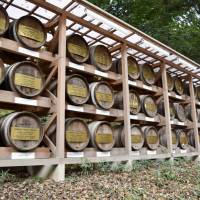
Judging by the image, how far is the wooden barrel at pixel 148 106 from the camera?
274 inches

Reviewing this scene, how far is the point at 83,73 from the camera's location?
610 centimetres

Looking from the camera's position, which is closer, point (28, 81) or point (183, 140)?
point (28, 81)

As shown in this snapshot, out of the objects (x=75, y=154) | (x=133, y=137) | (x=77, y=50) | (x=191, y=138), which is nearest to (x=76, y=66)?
(x=77, y=50)

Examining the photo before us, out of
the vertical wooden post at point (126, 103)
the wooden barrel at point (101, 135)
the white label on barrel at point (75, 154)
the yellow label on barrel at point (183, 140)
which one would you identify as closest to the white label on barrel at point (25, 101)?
the white label on barrel at point (75, 154)

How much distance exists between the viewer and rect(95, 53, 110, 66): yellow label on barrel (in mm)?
5969

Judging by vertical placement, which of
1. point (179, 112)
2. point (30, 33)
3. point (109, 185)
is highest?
point (30, 33)

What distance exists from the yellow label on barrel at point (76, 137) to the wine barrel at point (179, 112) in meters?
3.78

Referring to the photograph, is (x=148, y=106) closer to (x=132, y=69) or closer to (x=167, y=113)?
(x=167, y=113)

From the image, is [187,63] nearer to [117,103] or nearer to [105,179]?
[117,103]

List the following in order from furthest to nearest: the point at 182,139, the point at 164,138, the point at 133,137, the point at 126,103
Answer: the point at 182,139, the point at 164,138, the point at 133,137, the point at 126,103

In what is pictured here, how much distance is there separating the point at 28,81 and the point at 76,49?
1.32 m

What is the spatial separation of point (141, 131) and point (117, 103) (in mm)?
852

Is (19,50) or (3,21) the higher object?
(3,21)

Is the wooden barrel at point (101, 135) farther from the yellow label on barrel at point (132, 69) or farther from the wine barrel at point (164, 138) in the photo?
the wine barrel at point (164, 138)
